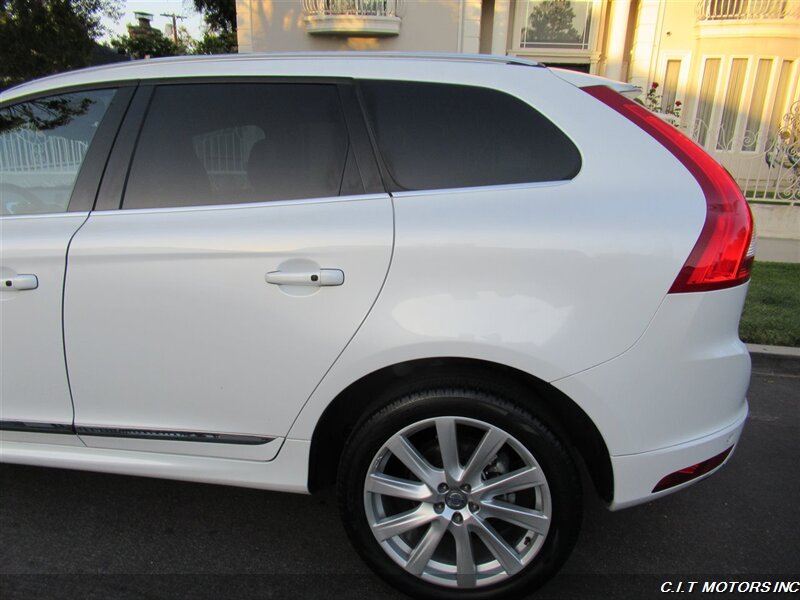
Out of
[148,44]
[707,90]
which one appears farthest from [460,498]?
[148,44]

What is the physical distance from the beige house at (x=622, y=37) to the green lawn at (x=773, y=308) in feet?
21.4

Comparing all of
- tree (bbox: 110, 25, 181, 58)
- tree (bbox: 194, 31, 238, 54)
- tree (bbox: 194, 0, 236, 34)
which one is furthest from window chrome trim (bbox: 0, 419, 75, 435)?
tree (bbox: 110, 25, 181, 58)

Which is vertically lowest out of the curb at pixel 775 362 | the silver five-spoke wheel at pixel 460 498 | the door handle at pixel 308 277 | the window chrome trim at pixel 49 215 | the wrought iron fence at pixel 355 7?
the curb at pixel 775 362

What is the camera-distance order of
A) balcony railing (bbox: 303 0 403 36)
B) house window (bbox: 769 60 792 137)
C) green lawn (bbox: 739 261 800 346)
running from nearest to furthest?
1. green lawn (bbox: 739 261 800 346)
2. balcony railing (bbox: 303 0 403 36)
3. house window (bbox: 769 60 792 137)

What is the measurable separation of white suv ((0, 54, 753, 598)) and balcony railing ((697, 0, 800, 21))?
41.6 ft

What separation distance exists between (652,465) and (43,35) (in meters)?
12.7

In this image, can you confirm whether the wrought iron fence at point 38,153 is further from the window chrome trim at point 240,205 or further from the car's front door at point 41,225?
the window chrome trim at point 240,205

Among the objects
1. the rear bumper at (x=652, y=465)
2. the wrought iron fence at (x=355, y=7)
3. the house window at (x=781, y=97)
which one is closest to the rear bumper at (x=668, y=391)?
the rear bumper at (x=652, y=465)

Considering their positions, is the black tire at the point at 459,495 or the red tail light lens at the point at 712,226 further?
the black tire at the point at 459,495

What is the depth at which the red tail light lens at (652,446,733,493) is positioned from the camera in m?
1.82

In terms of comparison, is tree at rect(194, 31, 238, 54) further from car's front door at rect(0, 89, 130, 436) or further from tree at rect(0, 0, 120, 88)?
car's front door at rect(0, 89, 130, 436)

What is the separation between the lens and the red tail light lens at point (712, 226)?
1691mm

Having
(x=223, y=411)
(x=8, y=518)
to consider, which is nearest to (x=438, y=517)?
(x=223, y=411)

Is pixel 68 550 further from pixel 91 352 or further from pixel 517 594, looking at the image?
pixel 517 594
